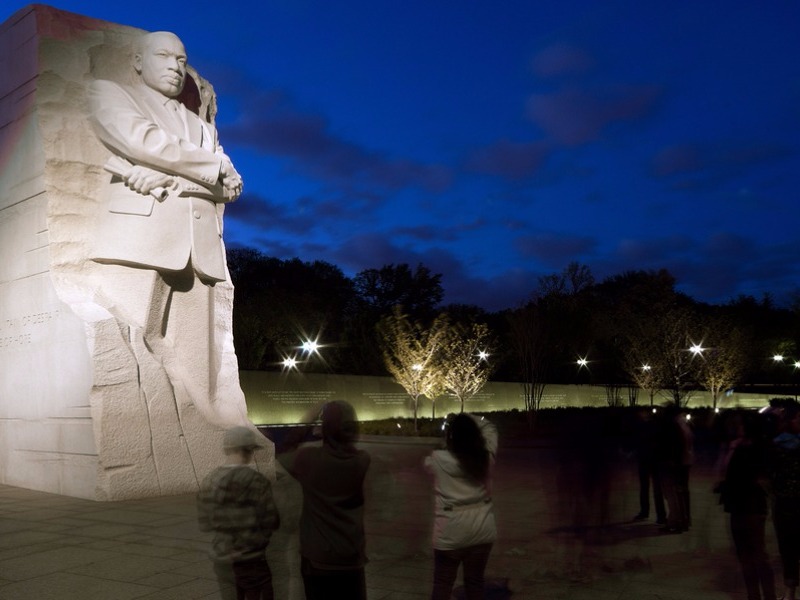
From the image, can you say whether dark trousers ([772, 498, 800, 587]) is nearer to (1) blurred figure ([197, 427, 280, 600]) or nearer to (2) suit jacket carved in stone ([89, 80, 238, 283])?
(1) blurred figure ([197, 427, 280, 600])

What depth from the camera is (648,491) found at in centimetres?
831

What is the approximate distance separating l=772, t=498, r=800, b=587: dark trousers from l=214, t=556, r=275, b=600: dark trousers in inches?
132

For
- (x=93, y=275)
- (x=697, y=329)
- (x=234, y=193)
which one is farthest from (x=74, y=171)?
(x=697, y=329)

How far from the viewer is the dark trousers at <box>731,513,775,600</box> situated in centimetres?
478

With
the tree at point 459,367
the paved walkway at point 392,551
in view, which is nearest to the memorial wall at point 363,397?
the tree at point 459,367

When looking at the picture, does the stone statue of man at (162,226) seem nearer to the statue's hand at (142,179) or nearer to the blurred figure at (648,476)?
the statue's hand at (142,179)

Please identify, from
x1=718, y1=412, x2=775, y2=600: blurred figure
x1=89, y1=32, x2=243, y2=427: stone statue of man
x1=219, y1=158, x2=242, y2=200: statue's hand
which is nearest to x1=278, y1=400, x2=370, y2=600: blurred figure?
x1=718, y1=412, x2=775, y2=600: blurred figure

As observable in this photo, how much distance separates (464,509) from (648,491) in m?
5.19

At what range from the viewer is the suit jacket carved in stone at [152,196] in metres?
9.25

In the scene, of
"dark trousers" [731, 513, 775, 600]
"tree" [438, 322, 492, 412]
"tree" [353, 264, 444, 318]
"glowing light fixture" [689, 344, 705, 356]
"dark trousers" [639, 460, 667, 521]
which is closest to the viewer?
"dark trousers" [731, 513, 775, 600]

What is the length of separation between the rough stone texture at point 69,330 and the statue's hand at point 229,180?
131 cm

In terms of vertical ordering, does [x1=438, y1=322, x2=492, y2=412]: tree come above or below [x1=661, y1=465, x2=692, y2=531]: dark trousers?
above

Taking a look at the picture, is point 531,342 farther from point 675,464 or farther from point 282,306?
point 675,464

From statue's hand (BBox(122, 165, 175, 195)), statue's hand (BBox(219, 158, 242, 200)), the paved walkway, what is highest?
statue's hand (BBox(219, 158, 242, 200))
